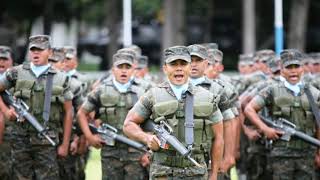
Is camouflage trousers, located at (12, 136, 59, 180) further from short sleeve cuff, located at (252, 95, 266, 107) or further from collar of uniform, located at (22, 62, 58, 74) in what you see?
short sleeve cuff, located at (252, 95, 266, 107)

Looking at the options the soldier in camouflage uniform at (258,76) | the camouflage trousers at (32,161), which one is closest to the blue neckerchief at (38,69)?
the camouflage trousers at (32,161)

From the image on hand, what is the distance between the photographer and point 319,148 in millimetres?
11758

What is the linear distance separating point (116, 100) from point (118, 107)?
0.10 meters

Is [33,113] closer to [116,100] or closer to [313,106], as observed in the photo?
[116,100]

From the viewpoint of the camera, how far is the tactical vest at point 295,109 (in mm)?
11812

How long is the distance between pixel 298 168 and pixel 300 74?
3.79 feet

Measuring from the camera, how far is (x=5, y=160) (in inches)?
500

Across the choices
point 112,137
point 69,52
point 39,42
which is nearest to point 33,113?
point 39,42

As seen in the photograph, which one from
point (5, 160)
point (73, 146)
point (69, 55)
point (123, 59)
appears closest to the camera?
point (123, 59)

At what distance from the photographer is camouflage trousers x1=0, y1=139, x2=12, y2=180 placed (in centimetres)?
1245

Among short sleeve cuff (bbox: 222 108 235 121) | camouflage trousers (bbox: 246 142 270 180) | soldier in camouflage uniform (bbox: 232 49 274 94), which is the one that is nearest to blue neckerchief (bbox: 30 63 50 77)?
short sleeve cuff (bbox: 222 108 235 121)

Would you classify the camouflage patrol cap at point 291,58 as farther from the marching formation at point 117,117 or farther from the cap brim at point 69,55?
the cap brim at point 69,55

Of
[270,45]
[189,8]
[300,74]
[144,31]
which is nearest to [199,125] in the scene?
[300,74]

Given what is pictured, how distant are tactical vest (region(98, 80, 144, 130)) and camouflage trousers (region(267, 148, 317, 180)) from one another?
1899 mm
